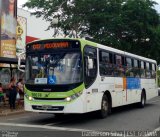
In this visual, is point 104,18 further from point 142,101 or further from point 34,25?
point 34,25

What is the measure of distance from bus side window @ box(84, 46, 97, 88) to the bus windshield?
35 cm

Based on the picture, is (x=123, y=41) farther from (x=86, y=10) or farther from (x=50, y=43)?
(x=50, y=43)

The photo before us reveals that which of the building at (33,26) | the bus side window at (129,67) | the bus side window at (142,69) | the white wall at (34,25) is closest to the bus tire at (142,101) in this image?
the bus side window at (142,69)

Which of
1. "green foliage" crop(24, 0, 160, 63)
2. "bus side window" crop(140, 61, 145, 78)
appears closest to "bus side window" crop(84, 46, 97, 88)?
"bus side window" crop(140, 61, 145, 78)

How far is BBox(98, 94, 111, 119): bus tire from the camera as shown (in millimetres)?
15555

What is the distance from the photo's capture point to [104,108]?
15789 millimetres

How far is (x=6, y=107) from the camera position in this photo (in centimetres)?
2000

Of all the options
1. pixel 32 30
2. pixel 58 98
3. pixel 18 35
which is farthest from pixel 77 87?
pixel 32 30

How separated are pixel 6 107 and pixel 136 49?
1610cm

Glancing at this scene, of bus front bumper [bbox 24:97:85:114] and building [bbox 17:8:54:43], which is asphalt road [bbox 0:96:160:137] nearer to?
bus front bumper [bbox 24:97:85:114]

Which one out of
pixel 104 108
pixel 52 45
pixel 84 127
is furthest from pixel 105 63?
pixel 84 127

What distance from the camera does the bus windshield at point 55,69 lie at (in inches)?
532

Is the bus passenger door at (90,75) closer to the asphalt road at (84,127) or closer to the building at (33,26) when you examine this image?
the asphalt road at (84,127)

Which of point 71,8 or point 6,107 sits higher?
point 71,8
